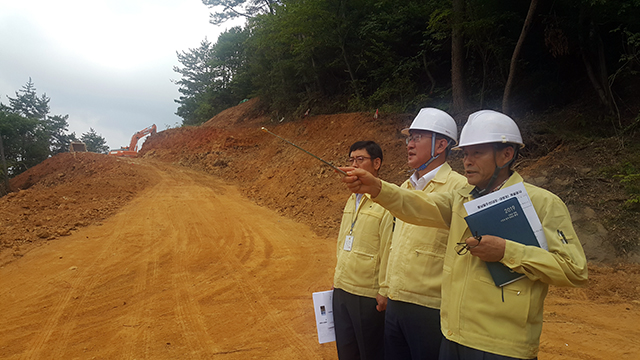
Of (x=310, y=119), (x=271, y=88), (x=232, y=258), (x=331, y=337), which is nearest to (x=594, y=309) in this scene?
(x=331, y=337)

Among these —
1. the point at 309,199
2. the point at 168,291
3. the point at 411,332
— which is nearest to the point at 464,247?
the point at 411,332

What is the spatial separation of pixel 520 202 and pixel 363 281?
135 cm

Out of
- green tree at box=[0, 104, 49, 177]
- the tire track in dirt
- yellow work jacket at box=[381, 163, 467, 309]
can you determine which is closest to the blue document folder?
yellow work jacket at box=[381, 163, 467, 309]

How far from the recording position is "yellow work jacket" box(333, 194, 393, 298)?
2.60 metres

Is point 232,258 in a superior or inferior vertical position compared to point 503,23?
inferior

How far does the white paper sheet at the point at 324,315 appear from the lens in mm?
2770

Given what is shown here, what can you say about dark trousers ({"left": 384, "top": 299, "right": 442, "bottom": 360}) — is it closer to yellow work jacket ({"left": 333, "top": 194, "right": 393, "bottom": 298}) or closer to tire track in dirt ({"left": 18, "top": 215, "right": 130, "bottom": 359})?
yellow work jacket ({"left": 333, "top": 194, "right": 393, "bottom": 298})

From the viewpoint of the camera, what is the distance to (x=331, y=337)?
110 inches

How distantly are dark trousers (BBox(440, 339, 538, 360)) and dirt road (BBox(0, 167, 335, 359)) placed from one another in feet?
8.52

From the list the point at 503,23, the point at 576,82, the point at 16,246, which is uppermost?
the point at 503,23

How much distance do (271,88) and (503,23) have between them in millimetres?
13191

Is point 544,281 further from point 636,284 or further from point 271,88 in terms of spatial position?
point 271,88

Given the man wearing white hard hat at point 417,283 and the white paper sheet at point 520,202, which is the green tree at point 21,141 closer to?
the man wearing white hard hat at point 417,283

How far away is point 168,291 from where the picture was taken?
591 cm
